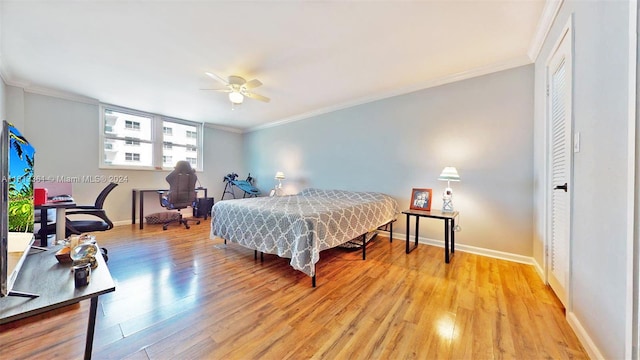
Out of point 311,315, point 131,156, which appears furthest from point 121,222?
point 311,315

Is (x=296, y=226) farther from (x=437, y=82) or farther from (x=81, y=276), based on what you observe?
(x=437, y=82)

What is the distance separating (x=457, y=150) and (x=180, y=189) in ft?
15.2

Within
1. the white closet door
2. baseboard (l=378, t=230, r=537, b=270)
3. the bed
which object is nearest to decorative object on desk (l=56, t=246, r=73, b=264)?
the bed

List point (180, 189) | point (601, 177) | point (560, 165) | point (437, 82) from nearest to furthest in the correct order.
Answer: point (601, 177) → point (560, 165) → point (437, 82) → point (180, 189)

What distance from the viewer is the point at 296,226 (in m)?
2.08

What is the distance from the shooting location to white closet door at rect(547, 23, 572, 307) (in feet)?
5.11

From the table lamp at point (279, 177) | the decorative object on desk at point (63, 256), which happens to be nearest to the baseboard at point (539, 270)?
the decorative object on desk at point (63, 256)

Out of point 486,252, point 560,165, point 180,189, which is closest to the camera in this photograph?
point 560,165

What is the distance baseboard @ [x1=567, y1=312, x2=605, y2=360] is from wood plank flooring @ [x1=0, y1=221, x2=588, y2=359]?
0.13ft

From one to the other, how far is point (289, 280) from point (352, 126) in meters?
2.90

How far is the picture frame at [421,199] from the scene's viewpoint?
3.08m

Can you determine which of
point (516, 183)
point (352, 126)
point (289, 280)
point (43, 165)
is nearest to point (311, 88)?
point (352, 126)

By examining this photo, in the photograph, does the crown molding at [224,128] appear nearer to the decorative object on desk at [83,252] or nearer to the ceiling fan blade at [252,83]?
the ceiling fan blade at [252,83]

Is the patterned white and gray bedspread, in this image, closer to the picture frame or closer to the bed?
the bed
